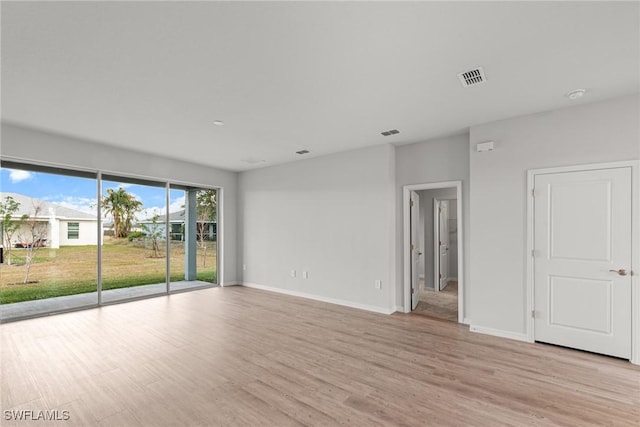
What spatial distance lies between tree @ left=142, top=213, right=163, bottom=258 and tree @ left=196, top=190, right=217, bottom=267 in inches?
37.3

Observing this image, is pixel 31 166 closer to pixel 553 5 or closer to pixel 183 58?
pixel 183 58

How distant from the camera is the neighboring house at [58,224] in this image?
4.39m

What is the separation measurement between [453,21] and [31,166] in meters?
5.97

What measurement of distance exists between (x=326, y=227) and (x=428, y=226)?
2.75 meters

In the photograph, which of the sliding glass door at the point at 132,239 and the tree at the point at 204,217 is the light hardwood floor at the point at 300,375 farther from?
the tree at the point at 204,217

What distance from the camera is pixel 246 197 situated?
695 cm

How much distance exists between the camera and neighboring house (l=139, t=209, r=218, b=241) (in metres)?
5.93

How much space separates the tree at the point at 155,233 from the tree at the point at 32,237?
1.58 meters

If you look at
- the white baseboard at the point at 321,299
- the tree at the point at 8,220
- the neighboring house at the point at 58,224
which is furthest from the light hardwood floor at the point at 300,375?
the neighboring house at the point at 58,224

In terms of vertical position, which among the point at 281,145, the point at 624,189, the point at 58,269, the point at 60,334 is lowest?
the point at 60,334

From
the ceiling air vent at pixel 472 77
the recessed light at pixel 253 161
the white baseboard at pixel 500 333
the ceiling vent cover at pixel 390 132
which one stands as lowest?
the white baseboard at pixel 500 333

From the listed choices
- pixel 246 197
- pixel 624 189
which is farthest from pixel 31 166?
pixel 624 189

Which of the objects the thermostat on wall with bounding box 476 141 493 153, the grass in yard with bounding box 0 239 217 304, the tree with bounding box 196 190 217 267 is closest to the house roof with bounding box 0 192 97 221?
the grass in yard with bounding box 0 239 217 304

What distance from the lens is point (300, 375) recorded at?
268 cm
